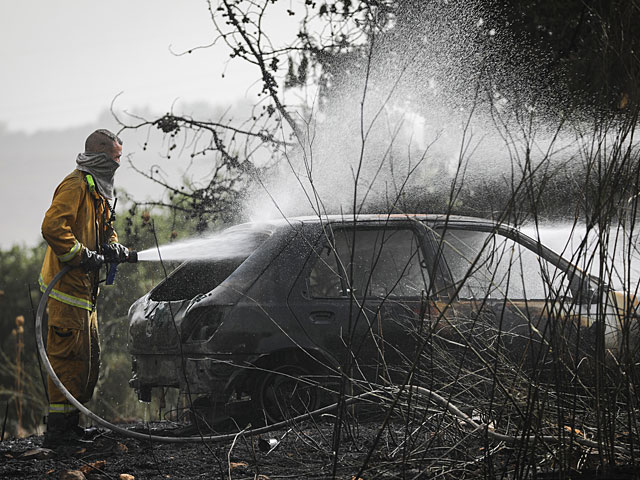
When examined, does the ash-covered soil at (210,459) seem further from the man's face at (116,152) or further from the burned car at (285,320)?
the man's face at (116,152)

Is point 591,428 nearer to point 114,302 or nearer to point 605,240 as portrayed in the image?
point 605,240

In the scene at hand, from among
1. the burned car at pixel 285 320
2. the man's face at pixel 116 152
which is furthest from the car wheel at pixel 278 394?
the man's face at pixel 116 152

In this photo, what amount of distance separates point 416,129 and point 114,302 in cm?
786

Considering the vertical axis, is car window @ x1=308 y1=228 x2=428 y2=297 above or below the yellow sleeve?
below

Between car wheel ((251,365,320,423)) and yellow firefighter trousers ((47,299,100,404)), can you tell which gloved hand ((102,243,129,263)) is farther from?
car wheel ((251,365,320,423))

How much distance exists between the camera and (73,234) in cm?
512

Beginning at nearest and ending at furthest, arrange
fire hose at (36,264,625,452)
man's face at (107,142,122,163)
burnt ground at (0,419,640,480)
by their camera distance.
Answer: fire hose at (36,264,625,452) < burnt ground at (0,419,640,480) < man's face at (107,142,122,163)

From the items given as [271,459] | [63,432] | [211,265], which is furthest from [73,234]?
[271,459]

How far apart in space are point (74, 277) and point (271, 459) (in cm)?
195

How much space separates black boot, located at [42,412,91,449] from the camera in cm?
500

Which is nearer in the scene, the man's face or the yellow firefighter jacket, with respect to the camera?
the yellow firefighter jacket

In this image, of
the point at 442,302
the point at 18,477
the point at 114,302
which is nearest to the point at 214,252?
the point at 442,302

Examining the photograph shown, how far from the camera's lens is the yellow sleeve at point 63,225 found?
16.3 ft

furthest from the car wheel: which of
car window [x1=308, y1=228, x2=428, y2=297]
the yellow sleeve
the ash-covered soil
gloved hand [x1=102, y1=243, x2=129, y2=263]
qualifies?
the yellow sleeve
